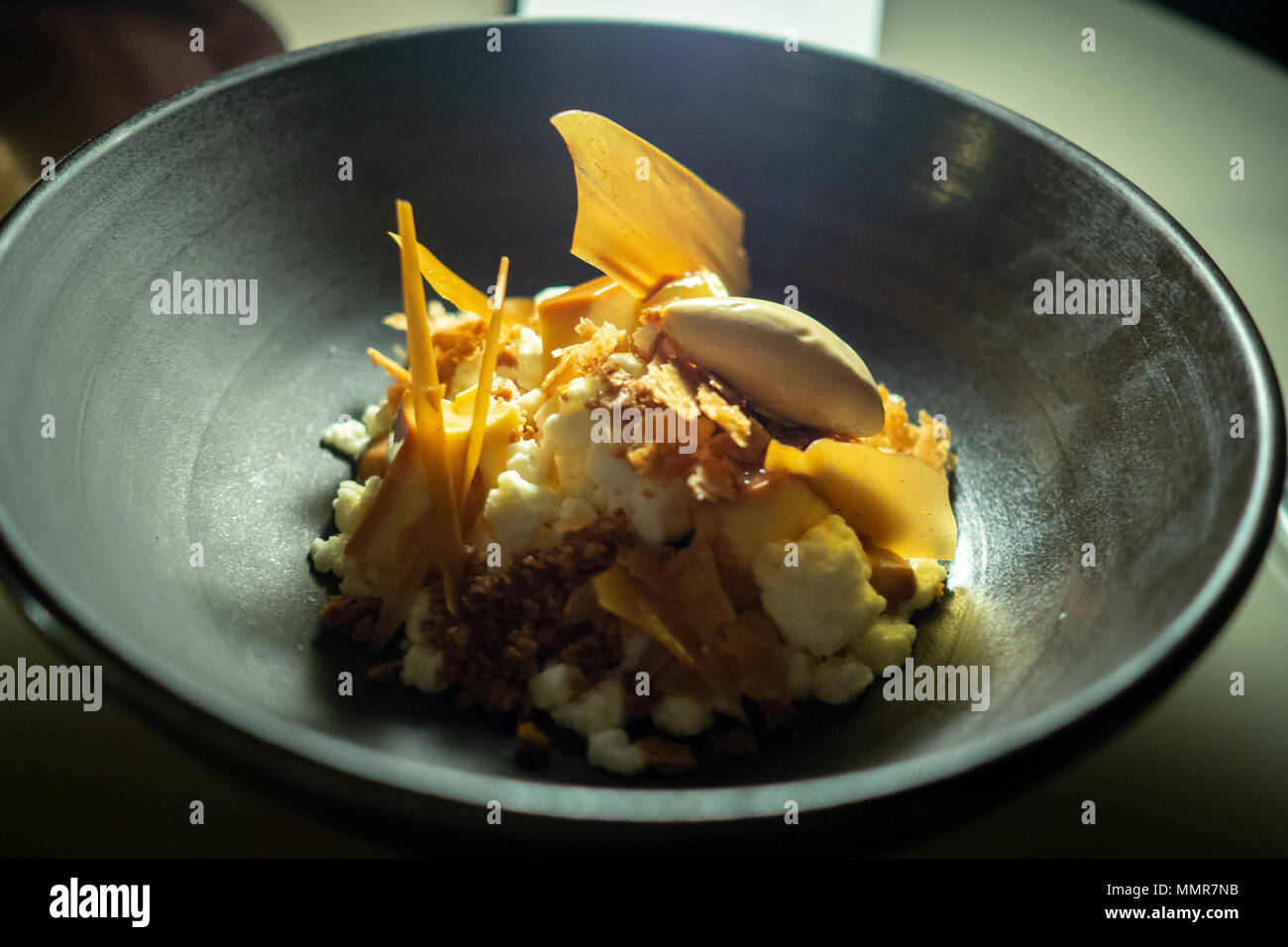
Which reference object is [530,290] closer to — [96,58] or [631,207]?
[631,207]

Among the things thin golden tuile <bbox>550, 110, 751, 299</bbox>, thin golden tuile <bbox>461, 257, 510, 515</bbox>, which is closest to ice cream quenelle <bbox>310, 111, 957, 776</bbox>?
thin golden tuile <bbox>461, 257, 510, 515</bbox>

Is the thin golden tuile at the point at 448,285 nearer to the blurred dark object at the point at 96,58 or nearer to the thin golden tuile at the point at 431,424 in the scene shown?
the thin golden tuile at the point at 431,424

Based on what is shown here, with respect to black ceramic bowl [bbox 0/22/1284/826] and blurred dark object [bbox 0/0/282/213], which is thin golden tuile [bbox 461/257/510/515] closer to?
black ceramic bowl [bbox 0/22/1284/826]

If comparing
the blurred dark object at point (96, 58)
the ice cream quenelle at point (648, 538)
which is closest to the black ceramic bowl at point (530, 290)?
the ice cream quenelle at point (648, 538)

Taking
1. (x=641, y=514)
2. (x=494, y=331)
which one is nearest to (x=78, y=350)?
(x=494, y=331)

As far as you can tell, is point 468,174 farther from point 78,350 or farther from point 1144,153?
point 1144,153

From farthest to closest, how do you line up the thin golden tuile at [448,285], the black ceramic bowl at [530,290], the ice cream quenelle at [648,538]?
the thin golden tuile at [448,285] → the ice cream quenelle at [648,538] → the black ceramic bowl at [530,290]
